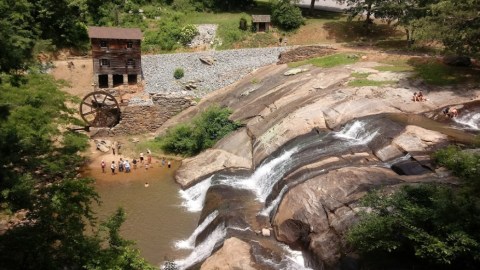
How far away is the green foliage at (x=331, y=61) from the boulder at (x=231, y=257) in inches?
777

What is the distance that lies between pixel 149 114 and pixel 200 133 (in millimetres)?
6489

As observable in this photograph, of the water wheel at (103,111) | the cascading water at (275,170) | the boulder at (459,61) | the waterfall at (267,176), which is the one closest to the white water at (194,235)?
the cascading water at (275,170)

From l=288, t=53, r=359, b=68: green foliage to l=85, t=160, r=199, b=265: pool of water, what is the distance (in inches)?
552

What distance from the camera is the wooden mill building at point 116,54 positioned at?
124ft

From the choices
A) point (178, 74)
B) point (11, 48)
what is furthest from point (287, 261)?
point (178, 74)

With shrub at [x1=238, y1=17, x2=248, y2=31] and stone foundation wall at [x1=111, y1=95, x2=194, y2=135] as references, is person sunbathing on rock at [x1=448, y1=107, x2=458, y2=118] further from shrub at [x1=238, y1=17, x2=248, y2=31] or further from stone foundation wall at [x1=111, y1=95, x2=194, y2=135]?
shrub at [x1=238, y1=17, x2=248, y2=31]

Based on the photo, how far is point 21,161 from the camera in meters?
14.7

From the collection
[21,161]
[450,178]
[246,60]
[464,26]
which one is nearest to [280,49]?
[246,60]

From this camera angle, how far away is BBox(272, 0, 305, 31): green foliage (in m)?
47.6

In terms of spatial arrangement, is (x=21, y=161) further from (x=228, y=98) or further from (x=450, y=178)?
(x=228, y=98)

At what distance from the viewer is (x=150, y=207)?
25.0 m

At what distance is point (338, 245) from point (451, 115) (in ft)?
42.5

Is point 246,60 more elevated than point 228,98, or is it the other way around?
point 246,60

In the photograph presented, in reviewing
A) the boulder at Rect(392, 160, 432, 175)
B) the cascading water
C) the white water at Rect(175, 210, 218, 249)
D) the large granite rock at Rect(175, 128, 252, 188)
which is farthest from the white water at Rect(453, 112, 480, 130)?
the white water at Rect(175, 210, 218, 249)
